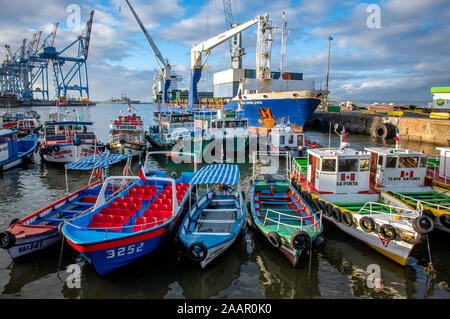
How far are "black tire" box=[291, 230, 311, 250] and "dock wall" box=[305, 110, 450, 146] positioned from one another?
34.0 metres

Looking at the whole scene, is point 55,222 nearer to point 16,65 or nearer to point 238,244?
point 238,244

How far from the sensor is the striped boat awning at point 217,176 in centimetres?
1023

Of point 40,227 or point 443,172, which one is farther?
point 443,172

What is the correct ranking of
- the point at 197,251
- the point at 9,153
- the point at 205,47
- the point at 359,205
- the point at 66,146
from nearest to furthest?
the point at 197,251
the point at 359,205
the point at 9,153
the point at 66,146
the point at 205,47

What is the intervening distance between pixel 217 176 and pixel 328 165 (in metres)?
4.67

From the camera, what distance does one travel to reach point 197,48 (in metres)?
46.5

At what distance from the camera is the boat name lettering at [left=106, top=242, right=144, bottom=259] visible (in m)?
7.78

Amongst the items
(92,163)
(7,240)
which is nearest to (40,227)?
(7,240)

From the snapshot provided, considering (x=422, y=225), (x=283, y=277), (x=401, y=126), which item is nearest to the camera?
(x=422, y=225)

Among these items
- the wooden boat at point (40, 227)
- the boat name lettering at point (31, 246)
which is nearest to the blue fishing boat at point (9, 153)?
the wooden boat at point (40, 227)

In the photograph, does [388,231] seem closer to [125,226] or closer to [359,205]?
[359,205]

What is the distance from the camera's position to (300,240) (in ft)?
27.6

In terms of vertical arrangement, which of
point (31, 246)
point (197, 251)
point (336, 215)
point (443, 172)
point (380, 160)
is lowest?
point (31, 246)

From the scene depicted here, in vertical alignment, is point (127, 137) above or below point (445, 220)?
above
